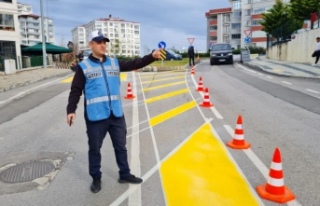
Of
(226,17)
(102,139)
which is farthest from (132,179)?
(226,17)

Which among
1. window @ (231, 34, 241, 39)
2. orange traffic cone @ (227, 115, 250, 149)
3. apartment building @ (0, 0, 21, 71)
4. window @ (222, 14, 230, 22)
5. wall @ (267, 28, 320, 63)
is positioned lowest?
orange traffic cone @ (227, 115, 250, 149)

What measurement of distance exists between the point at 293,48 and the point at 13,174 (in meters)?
27.5

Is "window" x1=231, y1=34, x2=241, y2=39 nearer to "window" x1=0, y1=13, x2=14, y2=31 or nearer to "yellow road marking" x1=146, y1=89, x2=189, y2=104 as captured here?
"window" x1=0, y1=13, x2=14, y2=31

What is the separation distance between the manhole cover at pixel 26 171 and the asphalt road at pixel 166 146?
17cm

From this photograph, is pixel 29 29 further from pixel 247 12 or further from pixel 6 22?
pixel 6 22

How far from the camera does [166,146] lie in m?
5.94

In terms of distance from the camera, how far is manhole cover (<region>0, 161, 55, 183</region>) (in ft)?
15.0

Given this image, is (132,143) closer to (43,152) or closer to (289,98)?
(43,152)

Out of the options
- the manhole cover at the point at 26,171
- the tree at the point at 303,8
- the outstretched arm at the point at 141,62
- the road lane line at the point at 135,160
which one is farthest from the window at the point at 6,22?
the outstretched arm at the point at 141,62

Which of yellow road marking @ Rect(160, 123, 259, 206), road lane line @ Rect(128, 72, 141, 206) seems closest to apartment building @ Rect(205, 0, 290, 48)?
road lane line @ Rect(128, 72, 141, 206)

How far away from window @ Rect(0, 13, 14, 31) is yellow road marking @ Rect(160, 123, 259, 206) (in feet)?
119

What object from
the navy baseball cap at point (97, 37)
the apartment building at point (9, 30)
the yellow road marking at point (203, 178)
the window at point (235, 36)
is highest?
the window at point (235, 36)

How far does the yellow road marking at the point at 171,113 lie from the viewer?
804 centimetres

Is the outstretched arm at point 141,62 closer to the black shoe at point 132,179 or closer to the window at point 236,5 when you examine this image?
the black shoe at point 132,179
